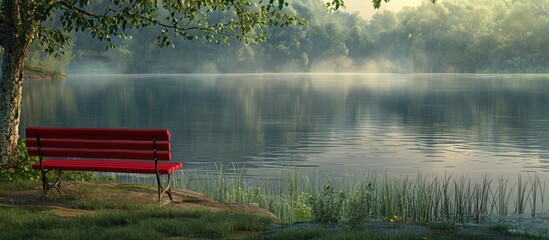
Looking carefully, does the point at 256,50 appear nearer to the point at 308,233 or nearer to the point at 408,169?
the point at 408,169

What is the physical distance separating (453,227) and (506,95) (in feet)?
213

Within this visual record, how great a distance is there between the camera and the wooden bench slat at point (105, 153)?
11703mm

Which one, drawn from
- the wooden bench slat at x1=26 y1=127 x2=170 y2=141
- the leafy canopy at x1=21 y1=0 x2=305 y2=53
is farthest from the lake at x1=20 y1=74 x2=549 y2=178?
the wooden bench slat at x1=26 y1=127 x2=170 y2=141

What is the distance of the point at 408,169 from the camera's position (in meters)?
24.5

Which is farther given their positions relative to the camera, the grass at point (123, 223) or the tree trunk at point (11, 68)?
the tree trunk at point (11, 68)

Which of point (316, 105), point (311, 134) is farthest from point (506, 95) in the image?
point (311, 134)

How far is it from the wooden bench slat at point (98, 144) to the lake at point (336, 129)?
940cm

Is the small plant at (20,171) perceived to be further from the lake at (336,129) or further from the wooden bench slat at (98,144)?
the lake at (336,129)

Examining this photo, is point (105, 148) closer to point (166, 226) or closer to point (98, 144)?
point (98, 144)

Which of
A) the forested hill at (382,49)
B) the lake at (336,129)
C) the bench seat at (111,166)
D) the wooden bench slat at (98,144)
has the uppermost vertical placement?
the forested hill at (382,49)

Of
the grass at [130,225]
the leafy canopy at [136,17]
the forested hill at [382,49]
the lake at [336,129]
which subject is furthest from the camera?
the forested hill at [382,49]

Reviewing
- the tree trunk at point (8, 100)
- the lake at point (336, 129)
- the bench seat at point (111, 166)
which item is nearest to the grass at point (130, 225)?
the bench seat at point (111, 166)

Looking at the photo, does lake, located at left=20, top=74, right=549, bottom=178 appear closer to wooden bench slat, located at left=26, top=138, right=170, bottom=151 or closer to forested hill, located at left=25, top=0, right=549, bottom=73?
wooden bench slat, located at left=26, top=138, right=170, bottom=151

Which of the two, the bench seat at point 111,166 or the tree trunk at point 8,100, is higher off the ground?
the tree trunk at point 8,100
